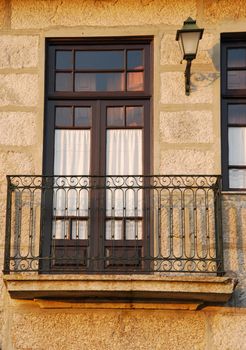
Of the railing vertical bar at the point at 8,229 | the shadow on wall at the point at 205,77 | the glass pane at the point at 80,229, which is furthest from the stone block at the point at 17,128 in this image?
the shadow on wall at the point at 205,77

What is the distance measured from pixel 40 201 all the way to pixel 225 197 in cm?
203

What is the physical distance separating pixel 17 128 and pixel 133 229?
5.71ft

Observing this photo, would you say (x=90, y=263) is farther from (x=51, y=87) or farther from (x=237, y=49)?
(x=237, y=49)

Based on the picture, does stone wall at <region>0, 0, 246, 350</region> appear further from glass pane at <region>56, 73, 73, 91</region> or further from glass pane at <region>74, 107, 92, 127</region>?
glass pane at <region>74, 107, 92, 127</region>

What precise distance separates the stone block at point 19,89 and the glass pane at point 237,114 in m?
2.23

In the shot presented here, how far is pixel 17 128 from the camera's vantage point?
952cm

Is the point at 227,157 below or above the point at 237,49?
below

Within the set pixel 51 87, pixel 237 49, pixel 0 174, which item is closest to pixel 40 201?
pixel 0 174

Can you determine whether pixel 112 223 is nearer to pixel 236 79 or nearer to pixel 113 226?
pixel 113 226

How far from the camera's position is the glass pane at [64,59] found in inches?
387

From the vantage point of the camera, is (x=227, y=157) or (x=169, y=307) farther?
(x=227, y=157)

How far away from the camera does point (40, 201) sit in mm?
9297

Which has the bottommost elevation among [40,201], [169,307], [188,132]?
[169,307]

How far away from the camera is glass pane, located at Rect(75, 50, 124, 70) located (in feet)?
32.2
